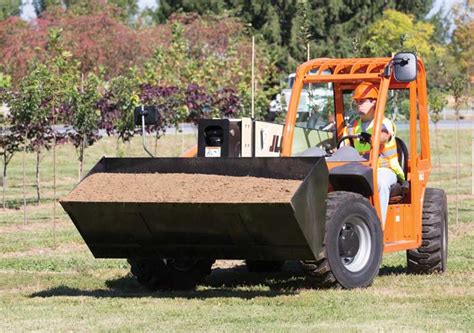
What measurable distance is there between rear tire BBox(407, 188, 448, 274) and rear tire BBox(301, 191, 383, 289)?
137 cm

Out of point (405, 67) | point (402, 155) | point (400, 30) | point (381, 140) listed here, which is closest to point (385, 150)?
point (381, 140)

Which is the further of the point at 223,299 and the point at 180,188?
the point at 223,299

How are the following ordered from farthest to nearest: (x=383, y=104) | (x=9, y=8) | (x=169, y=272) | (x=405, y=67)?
(x=9, y=8)
(x=169, y=272)
(x=383, y=104)
(x=405, y=67)

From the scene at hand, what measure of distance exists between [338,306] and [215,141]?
233cm

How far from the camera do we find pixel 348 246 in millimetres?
11094

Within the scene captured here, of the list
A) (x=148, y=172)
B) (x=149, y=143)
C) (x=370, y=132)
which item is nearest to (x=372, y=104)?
(x=370, y=132)

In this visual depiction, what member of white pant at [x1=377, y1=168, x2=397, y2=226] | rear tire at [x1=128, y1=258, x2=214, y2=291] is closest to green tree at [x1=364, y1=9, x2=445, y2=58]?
white pant at [x1=377, y1=168, x2=397, y2=226]

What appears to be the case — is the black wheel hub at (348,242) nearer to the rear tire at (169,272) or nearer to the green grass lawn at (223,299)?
the green grass lawn at (223,299)

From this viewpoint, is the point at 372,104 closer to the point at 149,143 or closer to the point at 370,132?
the point at 370,132

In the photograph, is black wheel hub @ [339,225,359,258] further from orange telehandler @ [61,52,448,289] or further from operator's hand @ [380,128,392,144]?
operator's hand @ [380,128,392,144]

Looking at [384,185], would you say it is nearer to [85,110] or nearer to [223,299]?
[223,299]

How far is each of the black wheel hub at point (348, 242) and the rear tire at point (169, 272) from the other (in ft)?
5.31

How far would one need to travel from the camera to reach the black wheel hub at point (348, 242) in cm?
1103

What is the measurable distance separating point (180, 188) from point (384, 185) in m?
2.14
